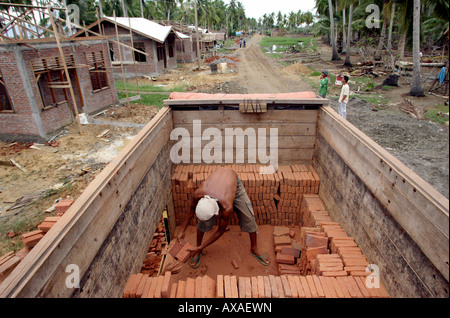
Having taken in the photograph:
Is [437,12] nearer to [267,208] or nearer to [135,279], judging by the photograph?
[267,208]

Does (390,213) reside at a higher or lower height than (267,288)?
higher

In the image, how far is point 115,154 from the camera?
9734 mm

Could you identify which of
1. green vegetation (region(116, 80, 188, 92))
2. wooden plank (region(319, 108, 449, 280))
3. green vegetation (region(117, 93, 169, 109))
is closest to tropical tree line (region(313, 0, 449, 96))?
wooden plank (region(319, 108, 449, 280))

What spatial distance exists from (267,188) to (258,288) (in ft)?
8.63

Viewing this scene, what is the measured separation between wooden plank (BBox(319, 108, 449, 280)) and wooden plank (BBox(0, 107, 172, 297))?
10.2 feet

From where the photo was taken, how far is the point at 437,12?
7051 mm

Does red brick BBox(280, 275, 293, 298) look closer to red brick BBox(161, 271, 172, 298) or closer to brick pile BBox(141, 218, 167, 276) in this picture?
red brick BBox(161, 271, 172, 298)

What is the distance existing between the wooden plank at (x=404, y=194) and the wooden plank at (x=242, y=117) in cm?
146

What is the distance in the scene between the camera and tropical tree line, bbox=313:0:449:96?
41.2ft

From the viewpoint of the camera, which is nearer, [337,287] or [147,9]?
[337,287]

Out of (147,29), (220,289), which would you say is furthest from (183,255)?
(147,29)

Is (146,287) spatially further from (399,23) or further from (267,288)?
(399,23)

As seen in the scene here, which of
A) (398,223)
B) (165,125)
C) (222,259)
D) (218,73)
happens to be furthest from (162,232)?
(218,73)

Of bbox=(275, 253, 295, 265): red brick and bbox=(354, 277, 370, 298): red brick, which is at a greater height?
bbox=(354, 277, 370, 298): red brick
